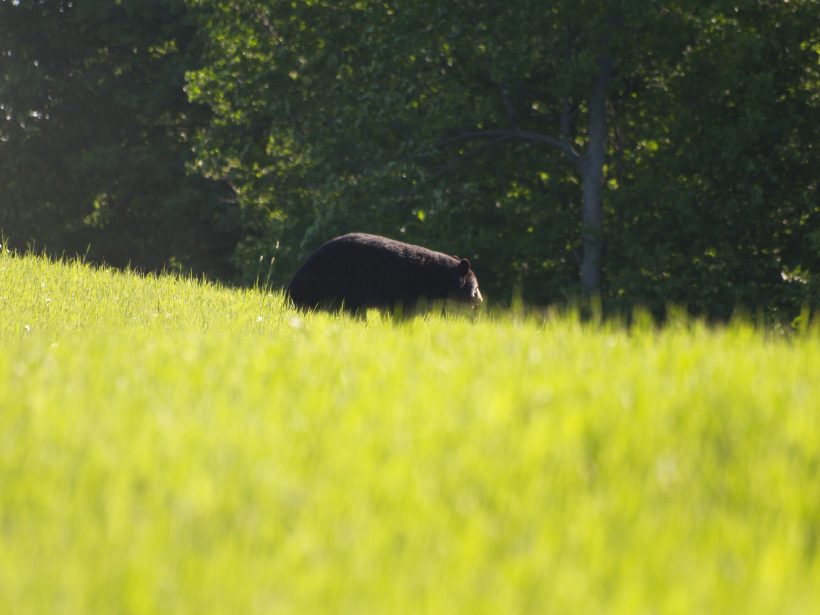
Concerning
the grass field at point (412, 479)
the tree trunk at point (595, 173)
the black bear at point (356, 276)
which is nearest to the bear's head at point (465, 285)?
the black bear at point (356, 276)

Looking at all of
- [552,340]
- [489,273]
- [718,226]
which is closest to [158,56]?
[489,273]

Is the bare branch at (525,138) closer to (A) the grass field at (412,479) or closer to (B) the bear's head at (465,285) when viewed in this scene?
(B) the bear's head at (465,285)

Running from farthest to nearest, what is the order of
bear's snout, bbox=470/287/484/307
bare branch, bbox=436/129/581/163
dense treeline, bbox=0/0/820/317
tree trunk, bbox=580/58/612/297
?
bare branch, bbox=436/129/581/163 < tree trunk, bbox=580/58/612/297 < dense treeline, bbox=0/0/820/317 < bear's snout, bbox=470/287/484/307

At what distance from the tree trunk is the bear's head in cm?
795

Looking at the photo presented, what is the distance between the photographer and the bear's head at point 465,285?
40.0 ft

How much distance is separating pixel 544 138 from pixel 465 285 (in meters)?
9.34

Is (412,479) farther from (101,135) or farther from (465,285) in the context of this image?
(101,135)

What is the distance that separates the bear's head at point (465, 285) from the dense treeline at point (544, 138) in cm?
721

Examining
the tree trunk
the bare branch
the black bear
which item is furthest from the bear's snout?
the bare branch

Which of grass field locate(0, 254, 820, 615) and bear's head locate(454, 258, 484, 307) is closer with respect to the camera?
grass field locate(0, 254, 820, 615)

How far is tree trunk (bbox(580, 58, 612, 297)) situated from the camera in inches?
794

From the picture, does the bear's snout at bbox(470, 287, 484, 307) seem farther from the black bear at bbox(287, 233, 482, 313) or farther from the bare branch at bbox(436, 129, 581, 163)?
the bare branch at bbox(436, 129, 581, 163)

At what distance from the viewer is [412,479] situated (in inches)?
155

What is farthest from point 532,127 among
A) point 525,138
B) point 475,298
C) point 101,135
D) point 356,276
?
point 101,135
